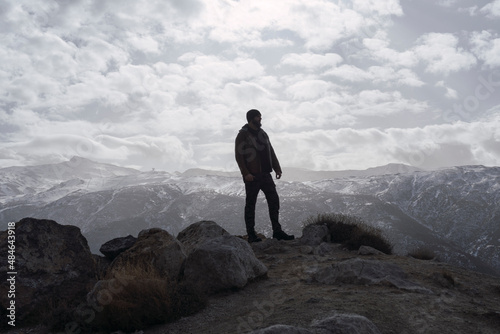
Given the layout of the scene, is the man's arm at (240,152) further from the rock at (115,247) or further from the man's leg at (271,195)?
the rock at (115,247)

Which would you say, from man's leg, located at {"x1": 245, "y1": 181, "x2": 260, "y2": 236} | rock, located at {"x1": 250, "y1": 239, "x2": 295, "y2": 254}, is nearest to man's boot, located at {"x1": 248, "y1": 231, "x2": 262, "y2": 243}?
rock, located at {"x1": 250, "y1": 239, "x2": 295, "y2": 254}

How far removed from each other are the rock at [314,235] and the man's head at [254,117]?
351 centimetres

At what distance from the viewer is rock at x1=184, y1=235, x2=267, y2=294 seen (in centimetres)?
609

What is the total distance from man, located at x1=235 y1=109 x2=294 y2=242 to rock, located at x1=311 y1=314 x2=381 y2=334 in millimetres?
6061

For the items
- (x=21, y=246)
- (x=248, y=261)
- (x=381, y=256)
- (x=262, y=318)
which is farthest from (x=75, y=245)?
(x=381, y=256)

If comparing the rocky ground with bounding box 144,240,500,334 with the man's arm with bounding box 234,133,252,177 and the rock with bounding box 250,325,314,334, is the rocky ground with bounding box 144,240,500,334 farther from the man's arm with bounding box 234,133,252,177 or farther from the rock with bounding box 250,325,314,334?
the man's arm with bounding box 234,133,252,177

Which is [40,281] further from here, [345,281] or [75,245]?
[345,281]

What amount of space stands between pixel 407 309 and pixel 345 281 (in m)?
1.48

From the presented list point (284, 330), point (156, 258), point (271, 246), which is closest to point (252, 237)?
point (271, 246)

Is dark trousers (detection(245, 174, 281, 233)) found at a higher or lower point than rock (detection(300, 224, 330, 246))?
higher

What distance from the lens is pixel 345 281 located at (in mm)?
6246

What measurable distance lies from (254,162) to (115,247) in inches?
158

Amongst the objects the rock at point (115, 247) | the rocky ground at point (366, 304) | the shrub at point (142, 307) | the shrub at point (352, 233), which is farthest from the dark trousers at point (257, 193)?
the shrub at point (142, 307)

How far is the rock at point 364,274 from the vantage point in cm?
604
